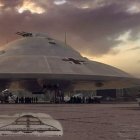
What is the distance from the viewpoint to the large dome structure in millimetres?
86188

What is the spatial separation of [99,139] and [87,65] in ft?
276

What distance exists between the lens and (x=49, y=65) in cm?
9138

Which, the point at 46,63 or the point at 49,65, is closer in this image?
the point at 49,65

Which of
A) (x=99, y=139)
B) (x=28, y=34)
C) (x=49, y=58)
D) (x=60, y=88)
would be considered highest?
(x=28, y=34)

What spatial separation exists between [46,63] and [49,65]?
1504mm

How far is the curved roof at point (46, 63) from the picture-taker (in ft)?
282

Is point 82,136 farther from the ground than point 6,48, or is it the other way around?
point 6,48

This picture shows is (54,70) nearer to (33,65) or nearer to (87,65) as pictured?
(33,65)

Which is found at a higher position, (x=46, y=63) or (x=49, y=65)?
(x=46, y=63)

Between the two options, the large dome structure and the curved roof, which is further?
the large dome structure

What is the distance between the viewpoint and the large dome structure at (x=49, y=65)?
283 feet

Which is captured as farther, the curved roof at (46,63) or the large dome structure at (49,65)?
the large dome structure at (49,65)

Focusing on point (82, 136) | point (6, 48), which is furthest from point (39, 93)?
point (82, 136)

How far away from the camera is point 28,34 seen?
111938 millimetres
